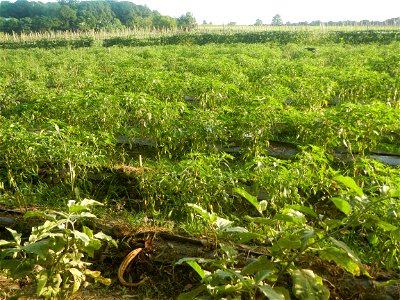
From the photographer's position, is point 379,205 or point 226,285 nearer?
point 226,285

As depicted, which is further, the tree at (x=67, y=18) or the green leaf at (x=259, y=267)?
the tree at (x=67, y=18)

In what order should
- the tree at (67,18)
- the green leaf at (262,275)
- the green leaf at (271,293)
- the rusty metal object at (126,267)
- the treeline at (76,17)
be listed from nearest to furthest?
the green leaf at (271,293), the green leaf at (262,275), the rusty metal object at (126,267), the treeline at (76,17), the tree at (67,18)

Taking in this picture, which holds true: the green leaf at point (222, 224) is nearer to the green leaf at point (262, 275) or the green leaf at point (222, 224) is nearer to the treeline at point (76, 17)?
the green leaf at point (262, 275)

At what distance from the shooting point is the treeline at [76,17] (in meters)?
79.0

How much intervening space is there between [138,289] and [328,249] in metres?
1.59

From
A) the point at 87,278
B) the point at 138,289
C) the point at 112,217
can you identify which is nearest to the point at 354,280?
the point at 138,289

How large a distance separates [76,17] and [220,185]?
93297 millimetres

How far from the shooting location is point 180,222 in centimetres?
402

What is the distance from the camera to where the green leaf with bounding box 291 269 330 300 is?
2342 millimetres

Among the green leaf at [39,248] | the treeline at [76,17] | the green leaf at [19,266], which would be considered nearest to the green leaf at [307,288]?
the green leaf at [39,248]

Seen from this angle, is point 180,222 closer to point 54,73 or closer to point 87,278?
point 87,278

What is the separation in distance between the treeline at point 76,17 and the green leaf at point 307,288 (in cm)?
6779

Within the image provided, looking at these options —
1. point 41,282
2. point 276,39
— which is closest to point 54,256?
point 41,282

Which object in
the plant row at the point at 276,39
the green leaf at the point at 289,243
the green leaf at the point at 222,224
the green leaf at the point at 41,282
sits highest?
the plant row at the point at 276,39
